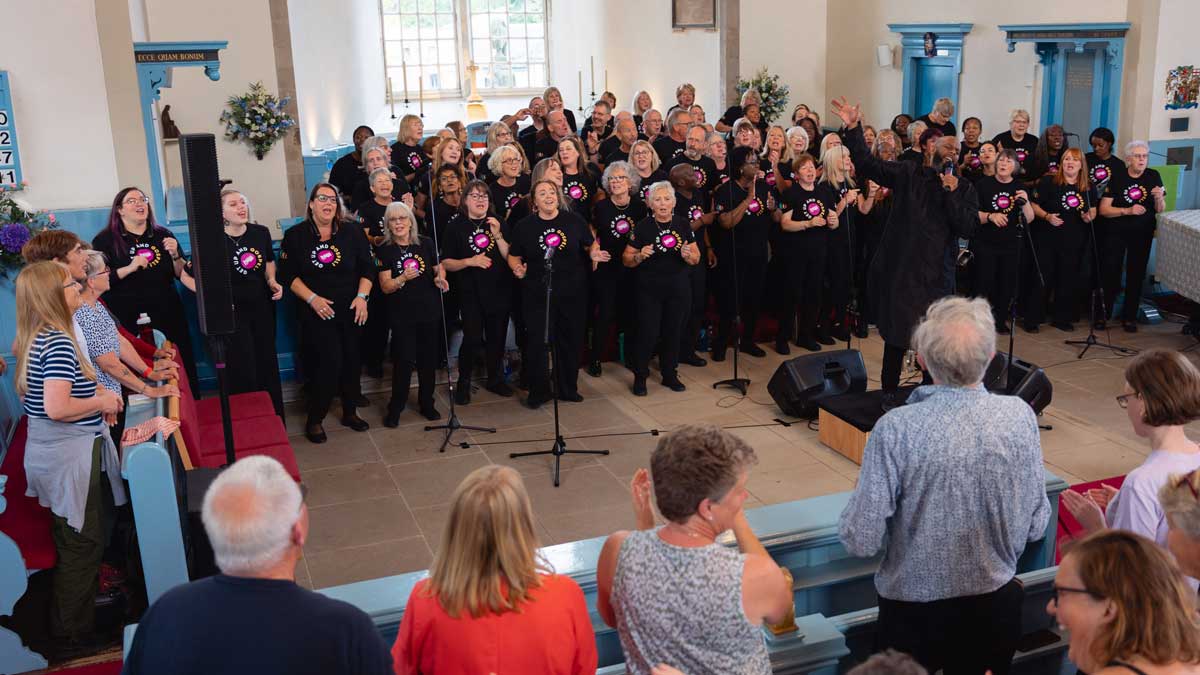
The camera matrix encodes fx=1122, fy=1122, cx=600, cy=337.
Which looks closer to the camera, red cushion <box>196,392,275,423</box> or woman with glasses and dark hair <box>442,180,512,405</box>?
red cushion <box>196,392,275,423</box>

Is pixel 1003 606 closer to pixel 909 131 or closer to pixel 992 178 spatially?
pixel 992 178

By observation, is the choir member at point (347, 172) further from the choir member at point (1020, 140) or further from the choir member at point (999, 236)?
the choir member at point (1020, 140)

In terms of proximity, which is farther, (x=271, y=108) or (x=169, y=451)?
(x=271, y=108)

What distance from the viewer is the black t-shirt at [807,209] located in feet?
28.3

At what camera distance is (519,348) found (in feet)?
28.3

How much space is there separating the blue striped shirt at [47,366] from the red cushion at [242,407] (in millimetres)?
1681

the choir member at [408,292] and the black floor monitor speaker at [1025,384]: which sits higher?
the choir member at [408,292]

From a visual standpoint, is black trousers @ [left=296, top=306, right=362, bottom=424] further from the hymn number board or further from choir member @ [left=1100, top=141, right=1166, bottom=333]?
choir member @ [left=1100, top=141, right=1166, bottom=333]

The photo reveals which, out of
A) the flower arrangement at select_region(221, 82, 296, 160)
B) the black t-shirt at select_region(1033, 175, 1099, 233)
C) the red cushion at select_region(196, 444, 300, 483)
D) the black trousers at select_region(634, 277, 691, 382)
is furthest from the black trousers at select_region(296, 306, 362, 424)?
the flower arrangement at select_region(221, 82, 296, 160)

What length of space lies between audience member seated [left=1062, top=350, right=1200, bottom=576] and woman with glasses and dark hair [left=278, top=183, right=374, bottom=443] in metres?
5.06

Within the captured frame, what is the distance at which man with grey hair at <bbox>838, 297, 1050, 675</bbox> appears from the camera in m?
3.10

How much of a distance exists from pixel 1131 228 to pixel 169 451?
807 cm

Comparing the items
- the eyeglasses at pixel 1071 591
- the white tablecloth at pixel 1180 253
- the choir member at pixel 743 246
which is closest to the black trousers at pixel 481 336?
the choir member at pixel 743 246

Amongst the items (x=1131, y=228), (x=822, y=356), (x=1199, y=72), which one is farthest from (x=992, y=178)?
(x=1199, y=72)
